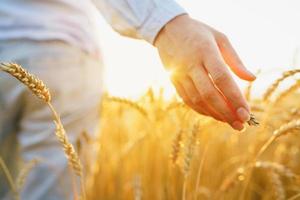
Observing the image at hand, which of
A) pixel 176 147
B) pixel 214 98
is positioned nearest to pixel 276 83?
pixel 176 147

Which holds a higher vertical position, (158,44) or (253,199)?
(158,44)

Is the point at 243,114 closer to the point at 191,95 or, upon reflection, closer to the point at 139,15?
the point at 191,95

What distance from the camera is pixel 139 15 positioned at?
3.60 ft

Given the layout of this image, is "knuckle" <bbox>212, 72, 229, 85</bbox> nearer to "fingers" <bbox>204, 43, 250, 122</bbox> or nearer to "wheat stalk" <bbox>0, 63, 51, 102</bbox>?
"fingers" <bbox>204, 43, 250, 122</bbox>

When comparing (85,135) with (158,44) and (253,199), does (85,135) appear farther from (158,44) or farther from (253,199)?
(253,199)

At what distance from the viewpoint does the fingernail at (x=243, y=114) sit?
2.78ft

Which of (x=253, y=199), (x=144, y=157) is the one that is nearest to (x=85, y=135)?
(x=144, y=157)

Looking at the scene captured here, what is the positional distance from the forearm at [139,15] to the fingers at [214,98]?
0.53 ft

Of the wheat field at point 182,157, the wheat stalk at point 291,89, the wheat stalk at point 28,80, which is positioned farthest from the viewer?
the wheat field at point 182,157

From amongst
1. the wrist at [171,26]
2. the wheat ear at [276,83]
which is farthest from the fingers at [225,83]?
the wheat ear at [276,83]

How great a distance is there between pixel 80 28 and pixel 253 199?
1.06m

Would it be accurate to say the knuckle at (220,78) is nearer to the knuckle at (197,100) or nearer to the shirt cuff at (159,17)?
the knuckle at (197,100)

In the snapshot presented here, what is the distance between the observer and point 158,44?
1035mm

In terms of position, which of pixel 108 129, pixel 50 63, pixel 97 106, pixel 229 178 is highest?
pixel 50 63
